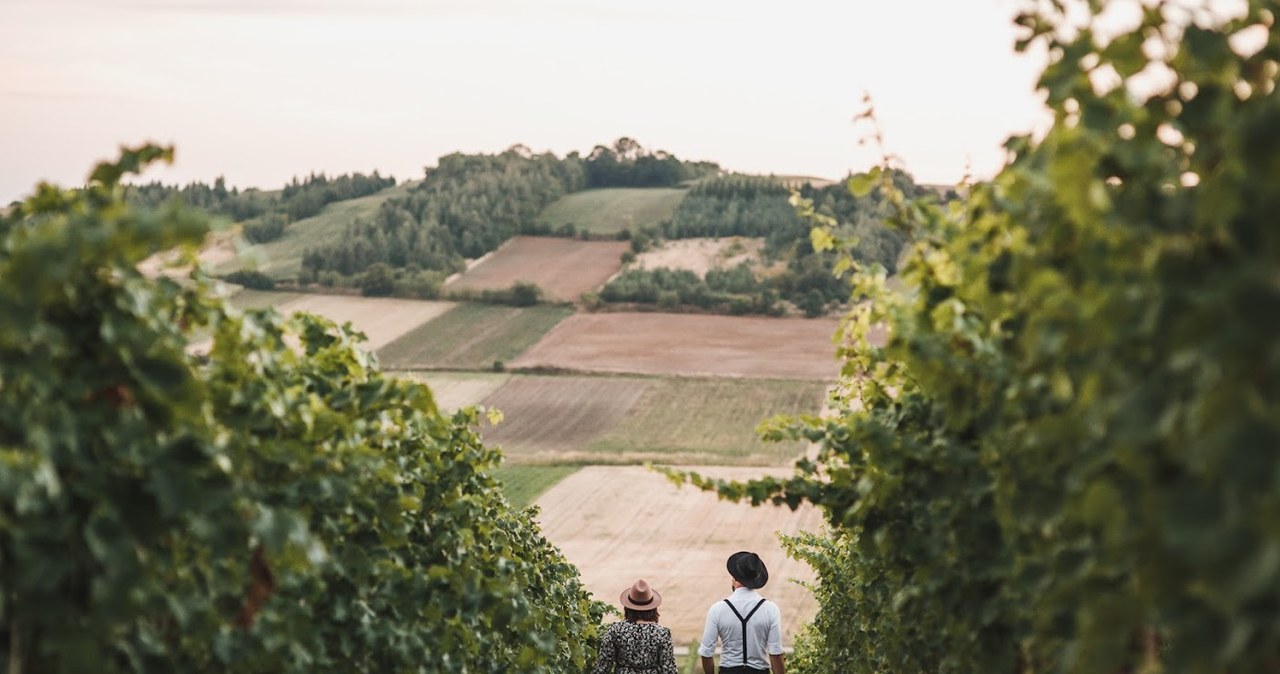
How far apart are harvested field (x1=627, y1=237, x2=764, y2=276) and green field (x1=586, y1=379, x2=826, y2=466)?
19997 millimetres

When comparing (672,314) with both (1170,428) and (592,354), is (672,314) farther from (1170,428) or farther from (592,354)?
(1170,428)

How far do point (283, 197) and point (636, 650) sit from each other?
312 ft

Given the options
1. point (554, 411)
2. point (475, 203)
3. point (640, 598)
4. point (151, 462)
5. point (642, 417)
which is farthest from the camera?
point (475, 203)

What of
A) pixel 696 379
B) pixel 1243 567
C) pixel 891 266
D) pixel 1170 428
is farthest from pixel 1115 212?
pixel 891 266

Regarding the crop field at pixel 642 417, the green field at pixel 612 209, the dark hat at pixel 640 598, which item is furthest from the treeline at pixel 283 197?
the dark hat at pixel 640 598

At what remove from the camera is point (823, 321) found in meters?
69.2

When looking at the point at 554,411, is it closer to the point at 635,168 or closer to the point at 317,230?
the point at 317,230

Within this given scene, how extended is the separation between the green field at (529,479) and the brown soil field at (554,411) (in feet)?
3.03

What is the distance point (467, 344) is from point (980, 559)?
61.7 meters

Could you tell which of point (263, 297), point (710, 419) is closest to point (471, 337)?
point (263, 297)

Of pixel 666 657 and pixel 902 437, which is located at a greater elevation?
pixel 902 437

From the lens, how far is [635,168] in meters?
113

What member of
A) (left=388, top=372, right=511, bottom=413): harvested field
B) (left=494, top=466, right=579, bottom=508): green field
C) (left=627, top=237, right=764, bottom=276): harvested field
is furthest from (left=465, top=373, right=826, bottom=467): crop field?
(left=627, top=237, right=764, bottom=276): harvested field

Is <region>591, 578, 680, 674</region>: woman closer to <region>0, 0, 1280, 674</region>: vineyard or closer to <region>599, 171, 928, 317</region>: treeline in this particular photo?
<region>0, 0, 1280, 674</region>: vineyard
